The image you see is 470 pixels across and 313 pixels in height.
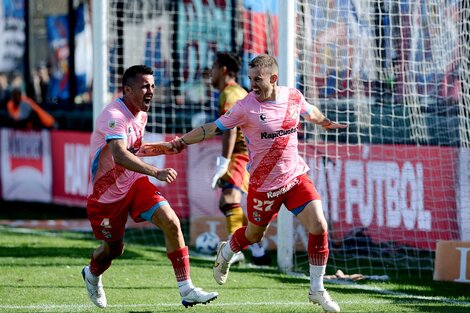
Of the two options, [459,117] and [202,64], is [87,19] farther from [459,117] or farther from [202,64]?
[459,117]

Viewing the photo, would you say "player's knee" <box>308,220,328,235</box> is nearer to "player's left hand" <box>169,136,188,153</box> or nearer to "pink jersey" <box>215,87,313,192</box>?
"pink jersey" <box>215,87,313,192</box>

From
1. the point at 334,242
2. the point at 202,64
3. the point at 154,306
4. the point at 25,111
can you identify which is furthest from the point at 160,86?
the point at 154,306

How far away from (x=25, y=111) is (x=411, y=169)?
8393mm

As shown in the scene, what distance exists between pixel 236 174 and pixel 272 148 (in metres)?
2.64

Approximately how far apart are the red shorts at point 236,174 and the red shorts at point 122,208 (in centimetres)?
291

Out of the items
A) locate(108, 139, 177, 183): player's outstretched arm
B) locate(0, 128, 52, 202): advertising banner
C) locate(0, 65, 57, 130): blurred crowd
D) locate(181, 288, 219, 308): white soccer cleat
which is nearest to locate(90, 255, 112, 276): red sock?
locate(181, 288, 219, 308): white soccer cleat

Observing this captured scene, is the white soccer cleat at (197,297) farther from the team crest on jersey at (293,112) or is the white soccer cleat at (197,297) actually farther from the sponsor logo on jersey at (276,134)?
the team crest on jersey at (293,112)

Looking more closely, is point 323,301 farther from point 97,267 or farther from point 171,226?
point 97,267

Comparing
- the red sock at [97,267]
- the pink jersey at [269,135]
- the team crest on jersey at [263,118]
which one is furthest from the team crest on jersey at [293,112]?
the red sock at [97,267]

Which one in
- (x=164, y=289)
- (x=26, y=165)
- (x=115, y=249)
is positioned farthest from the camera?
(x=26, y=165)

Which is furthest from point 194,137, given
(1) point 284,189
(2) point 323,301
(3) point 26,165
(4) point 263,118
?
(3) point 26,165

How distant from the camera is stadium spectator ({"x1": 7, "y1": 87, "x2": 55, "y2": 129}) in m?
17.5

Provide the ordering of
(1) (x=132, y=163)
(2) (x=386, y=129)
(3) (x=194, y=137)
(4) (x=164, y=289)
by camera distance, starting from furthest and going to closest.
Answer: (2) (x=386, y=129)
(4) (x=164, y=289)
(3) (x=194, y=137)
(1) (x=132, y=163)

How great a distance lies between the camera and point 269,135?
8461 millimetres
